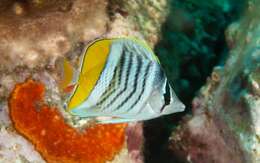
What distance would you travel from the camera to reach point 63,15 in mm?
3312

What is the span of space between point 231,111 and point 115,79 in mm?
1158

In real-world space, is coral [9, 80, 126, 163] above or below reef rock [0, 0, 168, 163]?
below

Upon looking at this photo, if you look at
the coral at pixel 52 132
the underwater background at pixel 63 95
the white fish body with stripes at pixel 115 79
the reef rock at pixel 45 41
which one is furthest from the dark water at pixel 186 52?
the white fish body with stripes at pixel 115 79

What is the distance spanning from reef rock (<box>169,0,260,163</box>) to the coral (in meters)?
0.65

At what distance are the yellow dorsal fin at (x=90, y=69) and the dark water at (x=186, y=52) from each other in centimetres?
178

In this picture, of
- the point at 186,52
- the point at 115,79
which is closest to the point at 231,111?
the point at 115,79

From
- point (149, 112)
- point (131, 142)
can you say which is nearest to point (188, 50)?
point (131, 142)

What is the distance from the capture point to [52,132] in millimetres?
3119

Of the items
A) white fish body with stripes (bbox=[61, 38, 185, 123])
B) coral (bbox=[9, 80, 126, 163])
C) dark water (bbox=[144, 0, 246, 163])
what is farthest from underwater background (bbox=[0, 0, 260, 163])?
white fish body with stripes (bbox=[61, 38, 185, 123])

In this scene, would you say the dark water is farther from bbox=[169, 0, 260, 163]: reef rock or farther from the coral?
the coral

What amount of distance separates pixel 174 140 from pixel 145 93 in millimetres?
1756

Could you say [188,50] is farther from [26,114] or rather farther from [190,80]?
[26,114]

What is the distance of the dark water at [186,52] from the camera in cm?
372

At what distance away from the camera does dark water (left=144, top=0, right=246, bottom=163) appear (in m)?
3.72
